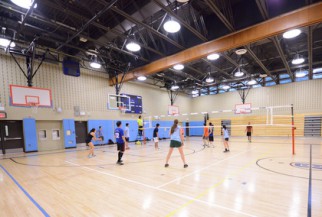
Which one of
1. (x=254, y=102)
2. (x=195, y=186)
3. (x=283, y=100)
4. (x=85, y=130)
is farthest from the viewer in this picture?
(x=254, y=102)

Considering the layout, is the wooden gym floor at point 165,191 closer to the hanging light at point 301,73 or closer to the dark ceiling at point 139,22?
the dark ceiling at point 139,22

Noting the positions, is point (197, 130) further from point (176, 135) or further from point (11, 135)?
point (11, 135)

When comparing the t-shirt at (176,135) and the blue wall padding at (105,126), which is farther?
the blue wall padding at (105,126)

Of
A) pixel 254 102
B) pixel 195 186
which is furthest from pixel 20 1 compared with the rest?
pixel 254 102

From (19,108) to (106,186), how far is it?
10358 mm

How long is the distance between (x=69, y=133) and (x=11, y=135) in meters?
3.33

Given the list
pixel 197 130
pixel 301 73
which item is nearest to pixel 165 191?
pixel 301 73

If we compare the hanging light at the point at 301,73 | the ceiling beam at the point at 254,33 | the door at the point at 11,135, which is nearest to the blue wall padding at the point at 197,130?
the hanging light at the point at 301,73

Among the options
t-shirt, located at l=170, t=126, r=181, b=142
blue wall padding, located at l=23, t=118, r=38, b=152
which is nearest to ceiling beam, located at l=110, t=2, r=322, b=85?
t-shirt, located at l=170, t=126, r=181, b=142

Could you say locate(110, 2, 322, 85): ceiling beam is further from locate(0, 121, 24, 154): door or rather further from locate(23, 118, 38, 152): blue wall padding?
locate(0, 121, 24, 154): door

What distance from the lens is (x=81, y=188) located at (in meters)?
4.36

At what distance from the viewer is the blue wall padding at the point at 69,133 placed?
1274 centimetres

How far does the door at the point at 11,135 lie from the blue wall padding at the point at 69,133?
2.56 meters

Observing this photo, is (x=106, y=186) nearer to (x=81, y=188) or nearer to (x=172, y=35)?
(x=81, y=188)
